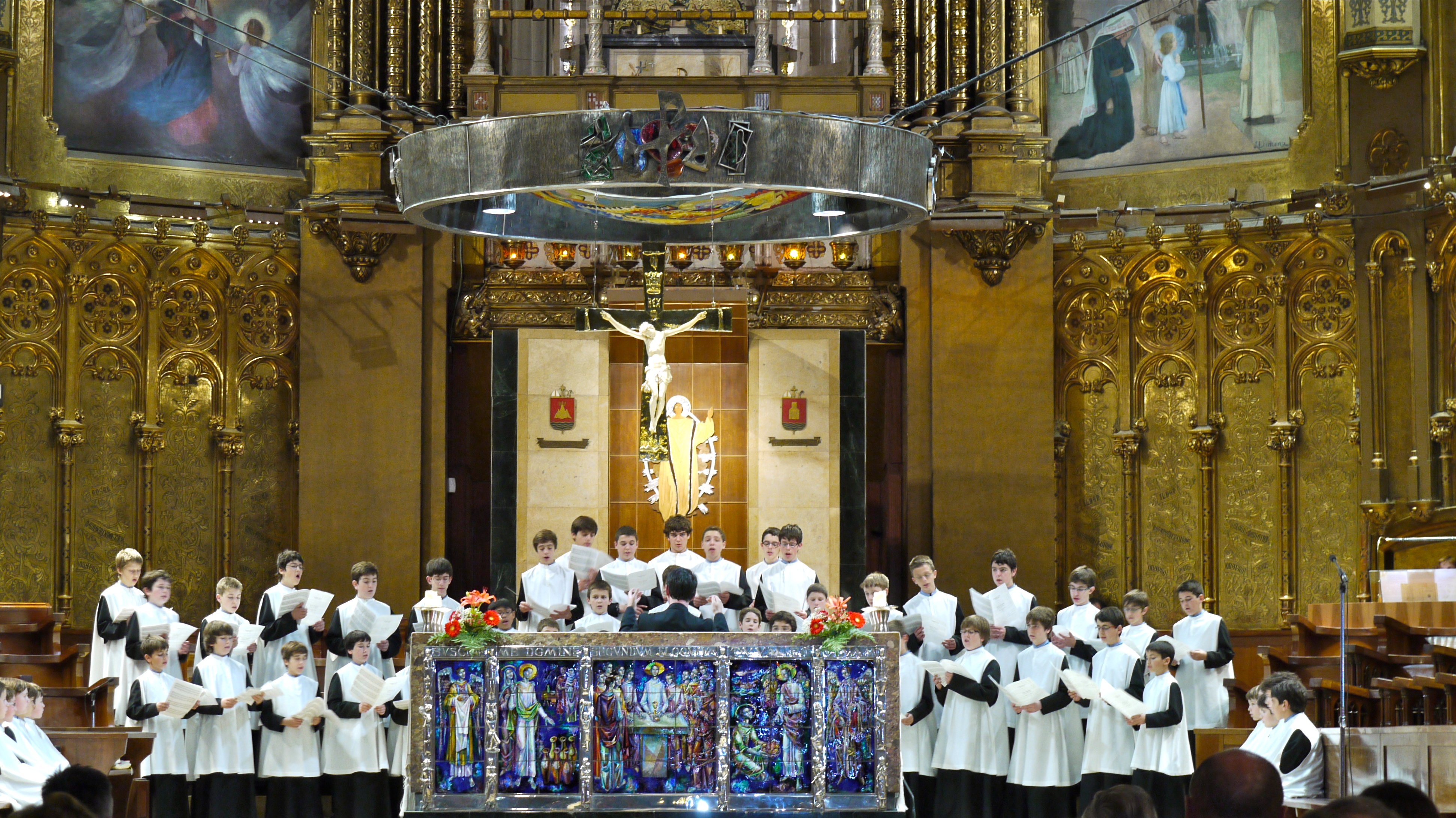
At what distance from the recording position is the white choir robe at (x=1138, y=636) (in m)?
11.7

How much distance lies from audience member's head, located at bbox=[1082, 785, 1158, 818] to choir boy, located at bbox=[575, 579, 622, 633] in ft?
20.3

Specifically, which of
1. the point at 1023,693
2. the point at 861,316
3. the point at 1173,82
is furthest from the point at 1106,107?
the point at 1023,693

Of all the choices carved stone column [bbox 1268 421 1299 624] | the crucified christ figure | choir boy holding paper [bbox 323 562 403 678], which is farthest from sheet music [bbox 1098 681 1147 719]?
choir boy holding paper [bbox 323 562 403 678]

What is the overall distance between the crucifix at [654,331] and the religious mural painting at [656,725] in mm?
2696

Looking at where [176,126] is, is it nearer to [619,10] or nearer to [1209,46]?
[619,10]

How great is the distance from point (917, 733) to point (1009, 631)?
883mm

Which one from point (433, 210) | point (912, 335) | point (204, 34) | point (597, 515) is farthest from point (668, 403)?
point (204, 34)

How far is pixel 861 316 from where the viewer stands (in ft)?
50.1

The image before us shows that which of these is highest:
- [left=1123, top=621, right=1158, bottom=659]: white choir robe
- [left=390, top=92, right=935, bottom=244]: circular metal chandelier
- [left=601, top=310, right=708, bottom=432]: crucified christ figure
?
[left=390, top=92, right=935, bottom=244]: circular metal chandelier

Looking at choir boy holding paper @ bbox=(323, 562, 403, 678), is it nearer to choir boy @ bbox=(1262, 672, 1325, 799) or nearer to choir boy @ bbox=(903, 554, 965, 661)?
choir boy @ bbox=(903, 554, 965, 661)

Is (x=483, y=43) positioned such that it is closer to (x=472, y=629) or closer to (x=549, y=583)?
(x=549, y=583)

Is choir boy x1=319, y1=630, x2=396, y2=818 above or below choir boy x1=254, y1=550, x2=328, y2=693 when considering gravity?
below

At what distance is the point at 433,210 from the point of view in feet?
35.6

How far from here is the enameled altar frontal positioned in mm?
10219
